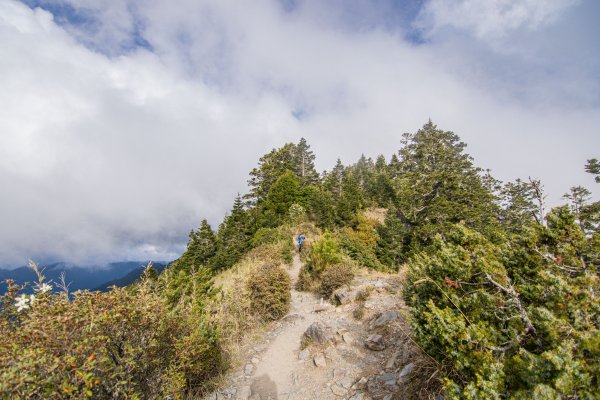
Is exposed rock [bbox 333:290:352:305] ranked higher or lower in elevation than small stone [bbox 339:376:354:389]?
higher

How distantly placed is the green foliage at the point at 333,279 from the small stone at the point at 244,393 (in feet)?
18.3

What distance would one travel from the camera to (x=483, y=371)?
2588 millimetres

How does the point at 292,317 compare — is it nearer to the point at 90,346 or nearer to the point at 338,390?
the point at 338,390

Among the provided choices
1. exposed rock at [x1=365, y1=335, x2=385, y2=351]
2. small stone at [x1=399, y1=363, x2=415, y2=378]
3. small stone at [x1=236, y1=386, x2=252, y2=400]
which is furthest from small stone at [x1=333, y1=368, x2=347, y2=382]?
small stone at [x1=236, y1=386, x2=252, y2=400]

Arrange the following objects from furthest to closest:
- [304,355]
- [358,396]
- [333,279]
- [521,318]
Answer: [333,279] → [304,355] → [358,396] → [521,318]

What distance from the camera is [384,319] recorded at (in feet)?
23.9

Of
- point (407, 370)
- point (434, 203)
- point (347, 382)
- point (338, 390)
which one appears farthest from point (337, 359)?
point (434, 203)

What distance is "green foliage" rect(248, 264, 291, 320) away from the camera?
31.4 ft

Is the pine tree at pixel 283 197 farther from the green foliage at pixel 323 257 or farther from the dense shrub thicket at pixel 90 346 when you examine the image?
the dense shrub thicket at pixel 90 346

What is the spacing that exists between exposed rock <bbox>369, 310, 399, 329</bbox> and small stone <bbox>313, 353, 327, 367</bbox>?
1.69 metres

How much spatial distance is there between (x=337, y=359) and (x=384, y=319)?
1.71 metres

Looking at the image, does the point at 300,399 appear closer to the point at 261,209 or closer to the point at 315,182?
the point at 261,209

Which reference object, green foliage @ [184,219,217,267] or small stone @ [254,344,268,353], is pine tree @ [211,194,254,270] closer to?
green foliage @ [184,219,217,267]

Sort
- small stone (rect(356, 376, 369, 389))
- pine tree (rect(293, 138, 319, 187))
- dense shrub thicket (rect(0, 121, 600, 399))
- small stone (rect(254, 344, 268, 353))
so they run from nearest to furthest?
dense shrub thicket (rect(0, 121, 600, 399)) < small stone (rect(356, 376, 369, 389)) < small stone (rect(254, 344, 268, 353)) < pine tree (rect(293, 138, 319, 187))
